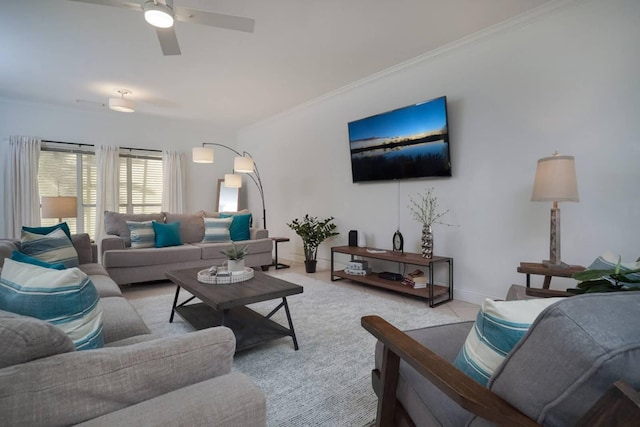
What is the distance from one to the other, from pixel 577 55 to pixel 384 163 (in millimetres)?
1992

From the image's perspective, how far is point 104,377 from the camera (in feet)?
2.57

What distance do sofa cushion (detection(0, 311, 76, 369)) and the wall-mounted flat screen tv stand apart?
132 inches

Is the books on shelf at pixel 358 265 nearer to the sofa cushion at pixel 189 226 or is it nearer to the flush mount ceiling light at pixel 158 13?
the sofa cushion at pixel 189 226

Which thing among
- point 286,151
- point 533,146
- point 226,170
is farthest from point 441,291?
point 226,170

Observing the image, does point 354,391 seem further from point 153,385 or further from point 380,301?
point 380,301

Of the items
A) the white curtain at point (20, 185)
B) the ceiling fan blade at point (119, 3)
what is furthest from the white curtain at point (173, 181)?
the ceiling fan blade at point (119, 3)

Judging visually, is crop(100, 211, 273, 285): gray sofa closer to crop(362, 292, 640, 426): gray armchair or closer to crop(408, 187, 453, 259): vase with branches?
crop(408, 187, 453, 259): vase with branches

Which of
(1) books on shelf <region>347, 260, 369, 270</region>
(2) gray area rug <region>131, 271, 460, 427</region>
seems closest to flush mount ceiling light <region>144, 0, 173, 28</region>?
(2) gray area rug <region>131, 271, 460, 427</region>

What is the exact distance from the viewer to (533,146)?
2807mm

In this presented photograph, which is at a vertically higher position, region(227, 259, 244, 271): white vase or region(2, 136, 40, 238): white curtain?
region(2, 136, 40, 238): white curtain

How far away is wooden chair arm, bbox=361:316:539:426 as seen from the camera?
0.69m

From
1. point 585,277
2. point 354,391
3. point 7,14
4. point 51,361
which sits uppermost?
point 7,14

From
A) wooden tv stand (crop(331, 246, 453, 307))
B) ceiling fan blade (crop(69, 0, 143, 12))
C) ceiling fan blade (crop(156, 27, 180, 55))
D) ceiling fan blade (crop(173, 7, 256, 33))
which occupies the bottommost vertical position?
wooden tv stand (crop(331, 246, 453, 307))

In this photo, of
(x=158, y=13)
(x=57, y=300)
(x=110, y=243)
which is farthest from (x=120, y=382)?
(x=110, y=243)
